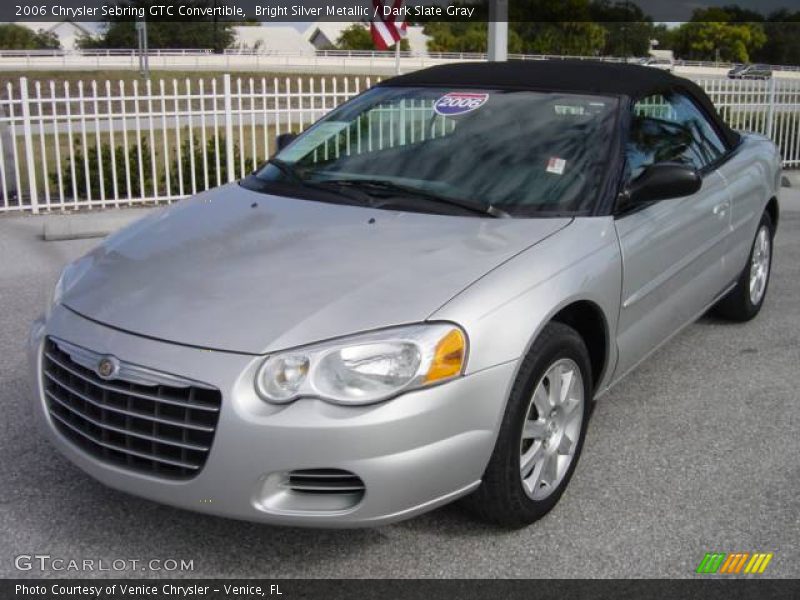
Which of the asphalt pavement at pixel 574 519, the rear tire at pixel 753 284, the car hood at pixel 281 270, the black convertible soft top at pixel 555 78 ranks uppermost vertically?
the black convertible soft top at pixel 555 78

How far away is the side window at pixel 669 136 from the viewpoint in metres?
4.15

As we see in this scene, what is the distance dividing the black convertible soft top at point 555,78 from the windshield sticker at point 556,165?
513 millimetres

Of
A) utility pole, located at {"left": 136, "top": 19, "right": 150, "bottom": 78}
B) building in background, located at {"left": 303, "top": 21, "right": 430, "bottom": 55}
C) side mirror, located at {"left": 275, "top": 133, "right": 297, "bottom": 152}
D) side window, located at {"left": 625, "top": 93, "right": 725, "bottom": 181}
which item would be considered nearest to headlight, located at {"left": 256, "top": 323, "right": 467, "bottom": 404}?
side window, located at {"left": 625, "top": 93, "right": 725, "bottom": 181}

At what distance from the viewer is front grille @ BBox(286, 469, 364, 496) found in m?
2.75

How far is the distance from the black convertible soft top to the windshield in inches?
3.3

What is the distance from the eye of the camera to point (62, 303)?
10.7 feet

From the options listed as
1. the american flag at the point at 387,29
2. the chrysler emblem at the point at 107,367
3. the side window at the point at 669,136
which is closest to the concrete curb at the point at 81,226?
the side window at the point at 669,136

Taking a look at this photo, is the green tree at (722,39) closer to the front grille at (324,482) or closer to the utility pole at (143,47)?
the utility pole at (143,47)

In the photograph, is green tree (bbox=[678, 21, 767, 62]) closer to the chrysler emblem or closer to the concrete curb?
the concrete curb

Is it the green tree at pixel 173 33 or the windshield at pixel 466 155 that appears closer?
the windshield at pixel 466 155

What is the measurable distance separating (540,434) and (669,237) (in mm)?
1322

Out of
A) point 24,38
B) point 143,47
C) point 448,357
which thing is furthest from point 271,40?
point 448,357

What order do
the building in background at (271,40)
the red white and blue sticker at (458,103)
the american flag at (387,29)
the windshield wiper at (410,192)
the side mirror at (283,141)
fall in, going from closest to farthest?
the windshield wiper at (410,192)
the red white and blue sticker at (458,103)
the side mirror at (283,141)
the american flag at (387,29)
the building in background at (271,40)

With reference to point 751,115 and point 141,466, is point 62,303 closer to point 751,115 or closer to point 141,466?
point 141,466
